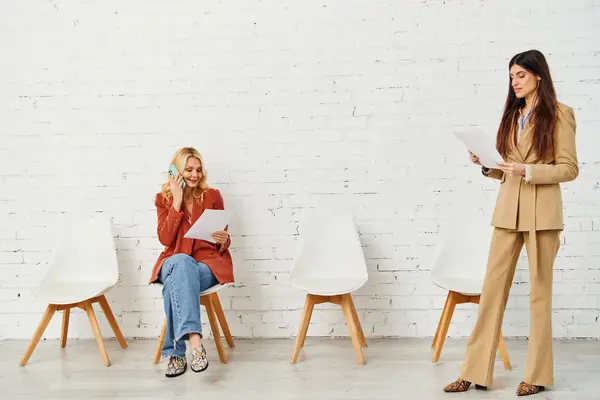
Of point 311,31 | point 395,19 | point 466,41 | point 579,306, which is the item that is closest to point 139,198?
point 311,31

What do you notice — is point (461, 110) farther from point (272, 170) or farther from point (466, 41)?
point (272, 170)

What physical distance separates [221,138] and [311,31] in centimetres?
83

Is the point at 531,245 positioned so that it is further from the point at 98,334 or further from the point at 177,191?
the point at 98,334

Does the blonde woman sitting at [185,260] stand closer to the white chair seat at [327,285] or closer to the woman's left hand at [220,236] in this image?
the woman's left hand at [220,236]

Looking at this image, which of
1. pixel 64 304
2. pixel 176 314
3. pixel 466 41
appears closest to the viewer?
pixel 176 314

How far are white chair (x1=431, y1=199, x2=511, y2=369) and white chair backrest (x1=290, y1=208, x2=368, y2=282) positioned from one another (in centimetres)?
46

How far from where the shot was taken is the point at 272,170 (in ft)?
12.8

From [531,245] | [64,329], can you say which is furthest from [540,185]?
[64,329]

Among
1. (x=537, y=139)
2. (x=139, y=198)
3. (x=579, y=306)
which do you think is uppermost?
(x=537, y=139)

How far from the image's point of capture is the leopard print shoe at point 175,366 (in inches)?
126

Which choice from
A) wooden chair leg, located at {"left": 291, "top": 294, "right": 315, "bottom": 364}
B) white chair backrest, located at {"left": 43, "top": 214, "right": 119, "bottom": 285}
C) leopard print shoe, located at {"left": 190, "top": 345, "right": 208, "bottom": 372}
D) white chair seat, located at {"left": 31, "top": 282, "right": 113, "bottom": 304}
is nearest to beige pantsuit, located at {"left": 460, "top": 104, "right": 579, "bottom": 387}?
wooden chair leg, located at {"left": 291, "top": 294, "right": 315, "bottom": 364}

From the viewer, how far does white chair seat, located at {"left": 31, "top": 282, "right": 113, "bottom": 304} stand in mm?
3375

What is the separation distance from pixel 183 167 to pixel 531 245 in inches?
72.0

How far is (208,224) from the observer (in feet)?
10.7
